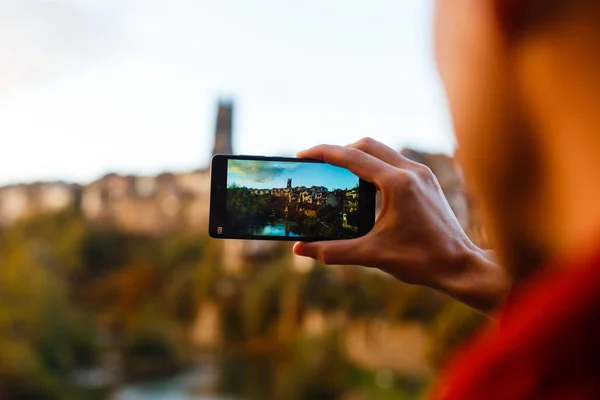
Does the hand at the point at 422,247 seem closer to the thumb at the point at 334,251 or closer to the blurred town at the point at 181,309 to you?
the thumb at the point at 334,251

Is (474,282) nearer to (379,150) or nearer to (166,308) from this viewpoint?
(379,150)

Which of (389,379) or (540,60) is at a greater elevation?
(540,60)

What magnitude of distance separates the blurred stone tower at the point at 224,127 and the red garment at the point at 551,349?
5933 mm

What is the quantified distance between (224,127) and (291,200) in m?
5.76

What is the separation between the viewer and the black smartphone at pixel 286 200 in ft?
1.94

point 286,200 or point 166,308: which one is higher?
point 286,200

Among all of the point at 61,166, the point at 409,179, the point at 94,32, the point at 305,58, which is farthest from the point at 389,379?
the point at 409,179

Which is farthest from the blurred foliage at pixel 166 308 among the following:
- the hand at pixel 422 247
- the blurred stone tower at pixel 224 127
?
the hand at pixel 422 247

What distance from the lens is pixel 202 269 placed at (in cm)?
750

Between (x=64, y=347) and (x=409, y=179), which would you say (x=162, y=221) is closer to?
(x=64, y=347)

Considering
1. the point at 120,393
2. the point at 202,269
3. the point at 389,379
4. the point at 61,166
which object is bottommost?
the point at 120,393

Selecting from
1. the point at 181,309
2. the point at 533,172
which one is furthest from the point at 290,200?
the point at 181,309

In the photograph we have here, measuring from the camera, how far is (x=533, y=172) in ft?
0.61

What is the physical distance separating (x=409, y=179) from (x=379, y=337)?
636 cm
